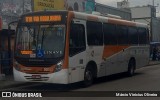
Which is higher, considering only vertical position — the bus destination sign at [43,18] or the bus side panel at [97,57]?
the bus destination sign at [43,18]

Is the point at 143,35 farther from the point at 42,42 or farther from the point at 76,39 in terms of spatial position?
the point at 42,42

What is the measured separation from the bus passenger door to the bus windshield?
0.46 metres

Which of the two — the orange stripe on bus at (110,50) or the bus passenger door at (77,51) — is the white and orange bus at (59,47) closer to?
the bus passenger door at (77,51)

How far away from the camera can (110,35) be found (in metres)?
19.3

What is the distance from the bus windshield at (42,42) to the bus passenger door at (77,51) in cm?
46

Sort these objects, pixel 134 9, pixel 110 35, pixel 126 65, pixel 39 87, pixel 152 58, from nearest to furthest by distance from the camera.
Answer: pixel 39 87, pixel 110 35, pixel 126 65, pixel 152 58, pixel 134 9

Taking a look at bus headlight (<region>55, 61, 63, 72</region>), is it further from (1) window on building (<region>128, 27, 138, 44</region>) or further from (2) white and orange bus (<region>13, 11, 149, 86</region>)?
(1) window on building (<region>128, 27, 138, 44</region>)

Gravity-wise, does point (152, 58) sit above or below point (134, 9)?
below

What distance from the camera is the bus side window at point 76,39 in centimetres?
1559

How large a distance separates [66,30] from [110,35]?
438 centimetres

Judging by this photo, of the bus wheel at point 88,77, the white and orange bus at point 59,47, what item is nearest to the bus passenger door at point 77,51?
the white and orange bus at point 59,47

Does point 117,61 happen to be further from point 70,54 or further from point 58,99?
point 58,99

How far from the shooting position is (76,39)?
16.0 m

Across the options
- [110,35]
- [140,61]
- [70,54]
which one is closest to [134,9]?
[140,61]
